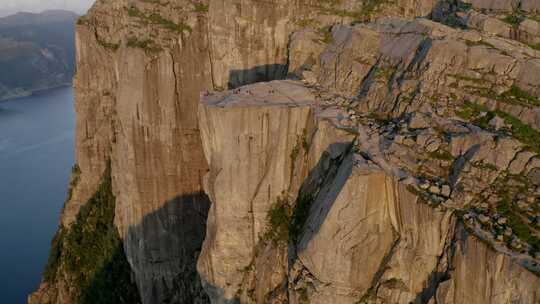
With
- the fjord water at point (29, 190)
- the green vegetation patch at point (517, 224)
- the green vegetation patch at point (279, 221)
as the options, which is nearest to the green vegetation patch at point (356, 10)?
the green vegetation patch at point (279, 221)

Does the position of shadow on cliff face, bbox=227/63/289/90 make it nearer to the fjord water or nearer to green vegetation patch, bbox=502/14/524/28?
green vegetation patch, bbox=502/14/524/28

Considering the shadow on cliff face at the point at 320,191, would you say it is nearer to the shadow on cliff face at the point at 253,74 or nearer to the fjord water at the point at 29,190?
the shadow on cliff face at the point at 253,74

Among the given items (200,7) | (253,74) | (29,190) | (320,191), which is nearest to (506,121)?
(320,191)

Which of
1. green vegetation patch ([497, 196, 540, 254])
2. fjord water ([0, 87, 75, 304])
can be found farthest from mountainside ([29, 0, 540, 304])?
fjord water ([0, 87, 75, 304])

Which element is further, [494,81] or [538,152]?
[494,81]

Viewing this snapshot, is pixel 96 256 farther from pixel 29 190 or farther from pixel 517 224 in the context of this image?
pixel 29 190

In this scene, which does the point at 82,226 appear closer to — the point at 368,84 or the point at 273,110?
the point at 273,110

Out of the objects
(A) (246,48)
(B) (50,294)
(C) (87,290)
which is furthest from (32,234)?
(A) (246,48)
